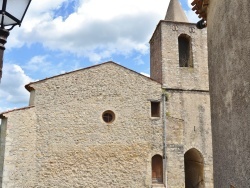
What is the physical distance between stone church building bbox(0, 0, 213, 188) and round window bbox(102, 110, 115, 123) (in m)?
0.05

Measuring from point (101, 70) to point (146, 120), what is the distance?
3.22 m

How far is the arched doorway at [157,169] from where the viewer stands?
40.3 feet

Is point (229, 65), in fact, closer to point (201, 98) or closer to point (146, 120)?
point (146, 120)

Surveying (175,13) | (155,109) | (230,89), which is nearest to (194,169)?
(155,109)

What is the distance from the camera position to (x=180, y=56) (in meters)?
15.4

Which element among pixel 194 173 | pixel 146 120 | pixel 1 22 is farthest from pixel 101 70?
pixel 1 22

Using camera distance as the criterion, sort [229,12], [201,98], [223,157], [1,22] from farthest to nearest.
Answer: [201,98] → [223,157] → [229,12] → [1,22]

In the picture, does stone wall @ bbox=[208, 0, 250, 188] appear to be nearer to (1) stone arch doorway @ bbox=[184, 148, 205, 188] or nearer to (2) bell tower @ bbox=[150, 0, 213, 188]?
(2) bell tower @ bbox=[150, 0, 213, 188]

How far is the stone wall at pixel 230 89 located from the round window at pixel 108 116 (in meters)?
7.75

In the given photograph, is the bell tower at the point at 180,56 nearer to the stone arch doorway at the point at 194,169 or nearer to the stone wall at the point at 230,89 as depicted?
the stone arch doorway at the point at 194,169

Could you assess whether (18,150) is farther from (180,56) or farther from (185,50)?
(185,50)

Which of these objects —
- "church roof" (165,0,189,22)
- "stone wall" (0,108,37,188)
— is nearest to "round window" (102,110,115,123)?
"stone wall" (0,108,37,188)

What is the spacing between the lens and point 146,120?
1260 cm

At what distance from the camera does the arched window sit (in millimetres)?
14983
